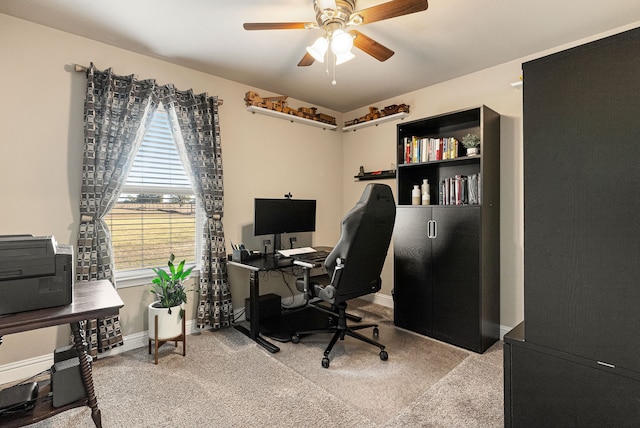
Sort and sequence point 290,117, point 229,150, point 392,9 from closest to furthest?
point 392,9
point 229,150
point 290,117

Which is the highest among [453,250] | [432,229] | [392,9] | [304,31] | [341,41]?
[304,31]

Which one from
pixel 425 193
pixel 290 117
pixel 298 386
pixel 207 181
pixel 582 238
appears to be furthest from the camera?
pixel 290 117

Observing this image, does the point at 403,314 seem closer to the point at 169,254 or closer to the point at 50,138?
the point at 169,254

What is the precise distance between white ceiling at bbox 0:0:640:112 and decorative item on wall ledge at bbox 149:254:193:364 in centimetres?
182

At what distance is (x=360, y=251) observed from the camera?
94.8 inches

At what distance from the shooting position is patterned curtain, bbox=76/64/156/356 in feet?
7.77

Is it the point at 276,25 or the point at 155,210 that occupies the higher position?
the point at 276,25

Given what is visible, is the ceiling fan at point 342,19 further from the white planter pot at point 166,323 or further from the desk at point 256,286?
the white planter pot at point 166,323

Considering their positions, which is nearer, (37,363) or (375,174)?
(37,363)

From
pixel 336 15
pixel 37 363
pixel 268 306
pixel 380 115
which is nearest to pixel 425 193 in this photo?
pixel 380 115

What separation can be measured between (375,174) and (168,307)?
2600 millimetres

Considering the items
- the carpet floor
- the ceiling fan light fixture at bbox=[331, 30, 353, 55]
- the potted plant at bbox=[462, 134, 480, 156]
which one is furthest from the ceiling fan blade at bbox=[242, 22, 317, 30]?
the carpet floor

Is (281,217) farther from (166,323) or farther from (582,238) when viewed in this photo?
(582,238)

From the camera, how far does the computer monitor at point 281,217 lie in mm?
3193
